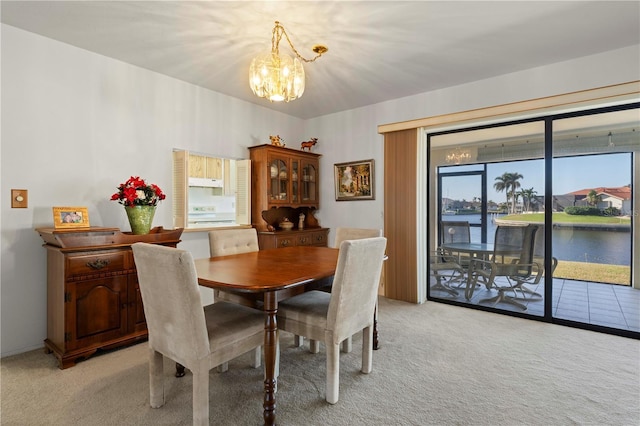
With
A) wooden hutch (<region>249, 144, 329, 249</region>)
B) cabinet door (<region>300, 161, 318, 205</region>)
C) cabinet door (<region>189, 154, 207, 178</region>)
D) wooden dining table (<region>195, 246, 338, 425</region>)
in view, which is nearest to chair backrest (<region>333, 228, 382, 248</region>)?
wooden dining table (<region>195, 246, 338, 425</region>)

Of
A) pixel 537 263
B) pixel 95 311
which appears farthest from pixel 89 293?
pixel 537 263

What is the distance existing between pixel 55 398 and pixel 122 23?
2505 millimetres

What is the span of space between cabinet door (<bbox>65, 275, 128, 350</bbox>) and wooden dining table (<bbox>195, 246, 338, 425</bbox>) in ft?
2.80

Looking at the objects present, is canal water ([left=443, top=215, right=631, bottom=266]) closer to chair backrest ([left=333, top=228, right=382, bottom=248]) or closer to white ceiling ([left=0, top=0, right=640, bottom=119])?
white ceiling ([left=0, top=0, right=640, bottom=119])

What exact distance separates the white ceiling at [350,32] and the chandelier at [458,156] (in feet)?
2.93

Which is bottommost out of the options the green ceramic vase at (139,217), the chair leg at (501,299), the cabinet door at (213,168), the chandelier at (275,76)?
the chair leg at (501,299)

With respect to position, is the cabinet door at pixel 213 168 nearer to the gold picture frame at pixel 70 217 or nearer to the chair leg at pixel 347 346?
the gold picture frame at pixel 70 217

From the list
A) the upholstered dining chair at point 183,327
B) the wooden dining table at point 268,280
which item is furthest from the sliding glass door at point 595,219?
the upholstered dining chair at point 183,327

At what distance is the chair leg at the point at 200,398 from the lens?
1493 mm

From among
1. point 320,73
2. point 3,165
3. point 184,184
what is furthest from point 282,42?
point 3,165

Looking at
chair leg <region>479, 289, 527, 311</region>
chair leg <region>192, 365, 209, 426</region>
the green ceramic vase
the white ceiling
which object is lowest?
chair leg <region>479, 289, 527, 311</region>

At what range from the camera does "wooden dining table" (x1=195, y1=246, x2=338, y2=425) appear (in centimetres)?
161

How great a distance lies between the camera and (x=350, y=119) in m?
4.38

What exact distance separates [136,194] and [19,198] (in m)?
0.79
